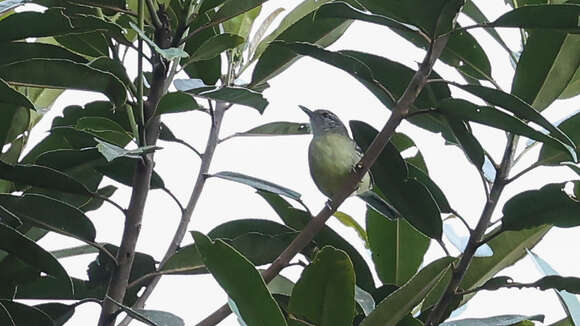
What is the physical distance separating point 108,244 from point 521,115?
802 millimetres

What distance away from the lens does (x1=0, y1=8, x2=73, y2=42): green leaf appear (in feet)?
4.49

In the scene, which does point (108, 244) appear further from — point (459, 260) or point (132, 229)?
point (459, 260)

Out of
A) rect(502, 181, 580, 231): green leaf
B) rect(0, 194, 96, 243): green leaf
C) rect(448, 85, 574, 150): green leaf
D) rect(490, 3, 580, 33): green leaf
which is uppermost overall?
rect(490, 3, 580, 33): green leaf

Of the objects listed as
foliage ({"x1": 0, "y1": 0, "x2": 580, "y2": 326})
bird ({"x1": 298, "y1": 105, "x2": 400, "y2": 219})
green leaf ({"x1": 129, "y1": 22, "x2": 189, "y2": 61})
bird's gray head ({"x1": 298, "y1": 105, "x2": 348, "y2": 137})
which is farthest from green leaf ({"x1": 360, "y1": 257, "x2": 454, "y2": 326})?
bird's gray head ({"x1": 298, "y1": 105, "x2": 348, "y2": 137})

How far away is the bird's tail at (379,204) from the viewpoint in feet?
5.26

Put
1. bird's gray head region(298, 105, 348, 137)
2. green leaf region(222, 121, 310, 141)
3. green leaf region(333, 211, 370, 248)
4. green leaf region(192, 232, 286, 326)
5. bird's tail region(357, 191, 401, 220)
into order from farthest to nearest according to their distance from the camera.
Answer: bird's gray head region(298, 105, 348, 137) → green leaf region(333, 211, 370, 248) → green leaf region(222, 121, 310, 141) → bird's tail region(357, 191, 401, 220) → green leaf region(192, 232, 286, 326)

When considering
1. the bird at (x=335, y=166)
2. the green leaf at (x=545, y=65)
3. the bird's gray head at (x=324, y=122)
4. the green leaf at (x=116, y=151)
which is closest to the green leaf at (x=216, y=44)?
the green leaf at (x=116, y=151)

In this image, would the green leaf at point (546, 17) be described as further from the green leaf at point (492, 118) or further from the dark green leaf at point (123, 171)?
the dark green leaf at point (123, 171)

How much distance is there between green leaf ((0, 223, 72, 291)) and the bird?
1.80 feet

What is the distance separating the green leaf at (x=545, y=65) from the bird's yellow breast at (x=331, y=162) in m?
0.39

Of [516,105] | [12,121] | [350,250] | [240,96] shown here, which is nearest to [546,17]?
[516,105]

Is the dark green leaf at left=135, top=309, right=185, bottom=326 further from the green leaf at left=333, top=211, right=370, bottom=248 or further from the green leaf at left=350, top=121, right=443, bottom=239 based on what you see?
the green leaf at left=333, top=211, right=370, bottom=248

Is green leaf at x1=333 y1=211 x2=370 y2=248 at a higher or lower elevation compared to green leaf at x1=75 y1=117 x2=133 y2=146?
higher

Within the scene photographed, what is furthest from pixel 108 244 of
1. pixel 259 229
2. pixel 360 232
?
pixel 360 232
